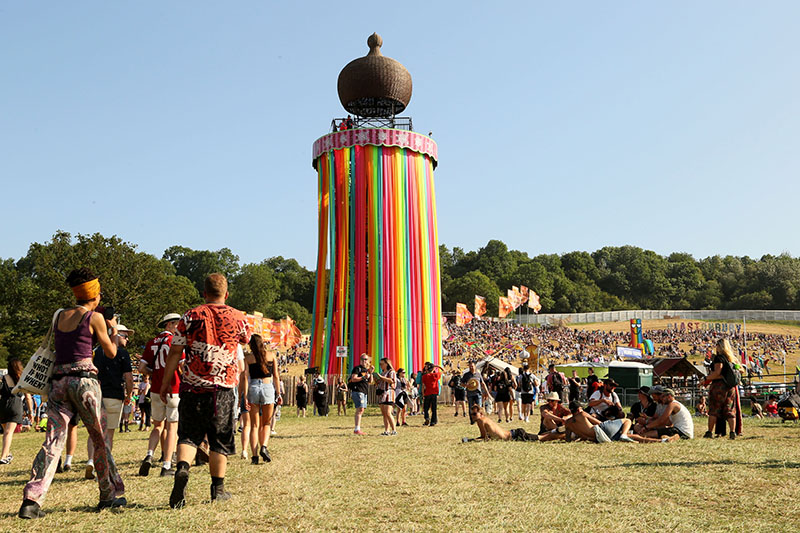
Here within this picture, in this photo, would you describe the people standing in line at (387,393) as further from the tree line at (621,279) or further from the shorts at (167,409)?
the tree line at (621,279)

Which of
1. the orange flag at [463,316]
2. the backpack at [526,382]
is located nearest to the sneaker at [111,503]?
the backpack at [526,382]

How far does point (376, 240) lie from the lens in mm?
28734

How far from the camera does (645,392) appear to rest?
11.3m

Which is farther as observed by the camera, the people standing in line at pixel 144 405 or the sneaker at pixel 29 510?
the people standing in line at pixel 144 405

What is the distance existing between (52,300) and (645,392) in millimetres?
30888

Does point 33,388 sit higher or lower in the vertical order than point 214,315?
lower

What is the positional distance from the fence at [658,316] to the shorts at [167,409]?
83127 millimetres

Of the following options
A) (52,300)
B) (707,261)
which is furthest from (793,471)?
(707,261)

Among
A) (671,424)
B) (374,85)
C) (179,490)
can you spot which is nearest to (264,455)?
(179,490)

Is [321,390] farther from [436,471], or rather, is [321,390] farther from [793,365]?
[793,365]

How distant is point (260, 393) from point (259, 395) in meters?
0.03

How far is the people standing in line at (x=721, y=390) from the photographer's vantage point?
32.9 ft

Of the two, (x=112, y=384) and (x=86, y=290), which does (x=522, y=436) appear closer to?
(x=112, y=384)

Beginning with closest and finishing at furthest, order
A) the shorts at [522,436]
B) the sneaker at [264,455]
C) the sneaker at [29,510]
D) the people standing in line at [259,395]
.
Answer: the sneaker at [29,510]
the sneaker at [264,455]
the people standing in line at [259,395]
the shorts at [522,436]
